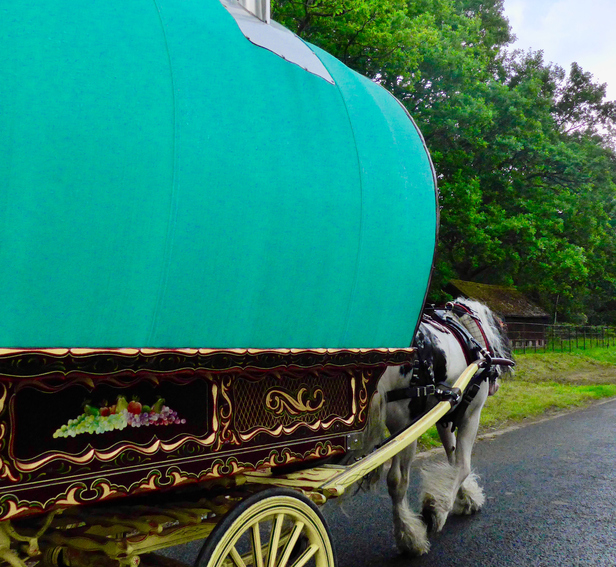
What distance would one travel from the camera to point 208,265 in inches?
87.9

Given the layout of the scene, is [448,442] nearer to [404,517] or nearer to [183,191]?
[404,517]

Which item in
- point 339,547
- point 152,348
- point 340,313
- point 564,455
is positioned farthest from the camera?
point 564,455

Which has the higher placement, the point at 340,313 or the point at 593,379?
the point at 340,313

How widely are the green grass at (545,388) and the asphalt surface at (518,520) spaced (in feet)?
3.54

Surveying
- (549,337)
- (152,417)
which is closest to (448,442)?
(152,417)

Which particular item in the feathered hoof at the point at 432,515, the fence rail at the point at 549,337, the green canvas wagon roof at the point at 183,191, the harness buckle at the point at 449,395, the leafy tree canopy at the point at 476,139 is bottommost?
the feathered hoof at the point at 432,515

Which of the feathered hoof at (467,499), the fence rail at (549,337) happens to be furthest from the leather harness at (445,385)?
the fence rail at (549,337)

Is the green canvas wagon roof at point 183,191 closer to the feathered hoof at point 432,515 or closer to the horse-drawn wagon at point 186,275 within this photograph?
the horse-drawn wagon at point 186,275

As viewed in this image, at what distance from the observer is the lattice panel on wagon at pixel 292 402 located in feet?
8.28

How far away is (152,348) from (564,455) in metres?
6.29

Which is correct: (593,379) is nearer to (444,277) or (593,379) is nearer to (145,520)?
(444,277)

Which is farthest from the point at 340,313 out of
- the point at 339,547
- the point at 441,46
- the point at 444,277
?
the point at 444,277

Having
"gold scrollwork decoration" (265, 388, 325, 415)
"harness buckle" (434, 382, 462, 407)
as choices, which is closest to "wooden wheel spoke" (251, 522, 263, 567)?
"gold scrollwork decoration" (265, 388, 325, 415)

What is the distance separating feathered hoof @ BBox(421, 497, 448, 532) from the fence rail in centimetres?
1568
